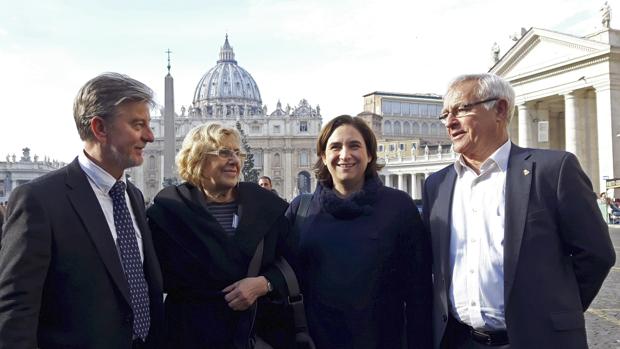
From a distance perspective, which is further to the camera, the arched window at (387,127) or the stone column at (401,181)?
the arched window at (387,127)

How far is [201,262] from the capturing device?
2.68 metres

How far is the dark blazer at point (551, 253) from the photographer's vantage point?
247 cm

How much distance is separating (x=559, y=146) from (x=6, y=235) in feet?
116

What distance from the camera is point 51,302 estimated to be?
2.21 meters

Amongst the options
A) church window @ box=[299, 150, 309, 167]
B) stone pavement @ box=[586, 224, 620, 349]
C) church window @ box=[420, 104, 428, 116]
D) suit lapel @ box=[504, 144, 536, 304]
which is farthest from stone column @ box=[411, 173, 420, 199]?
suit lapel @ box=[504, 144, 536, 304]

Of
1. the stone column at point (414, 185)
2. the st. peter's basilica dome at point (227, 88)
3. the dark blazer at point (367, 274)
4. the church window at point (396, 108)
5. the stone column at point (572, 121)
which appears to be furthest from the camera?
the st. peter's basilica dome at point (227, 88)

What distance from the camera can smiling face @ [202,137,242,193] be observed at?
282 cm

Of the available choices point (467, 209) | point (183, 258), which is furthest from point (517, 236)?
point (183, 258)

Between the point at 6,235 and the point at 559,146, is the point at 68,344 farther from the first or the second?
the point at 559,146

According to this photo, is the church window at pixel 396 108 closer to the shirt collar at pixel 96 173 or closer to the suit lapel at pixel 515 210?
the suit lapel at pixel 515 210

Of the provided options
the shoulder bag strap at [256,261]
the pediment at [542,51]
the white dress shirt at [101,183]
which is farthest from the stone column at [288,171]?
the white dress shirt at [101,183]

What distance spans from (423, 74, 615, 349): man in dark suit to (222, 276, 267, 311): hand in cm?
85

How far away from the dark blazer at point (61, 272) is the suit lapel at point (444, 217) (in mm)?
1395

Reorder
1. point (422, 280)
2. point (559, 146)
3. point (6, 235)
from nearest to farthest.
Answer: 1. point (6, 235)
2. point (422, 280)
3. point (559, 146)
